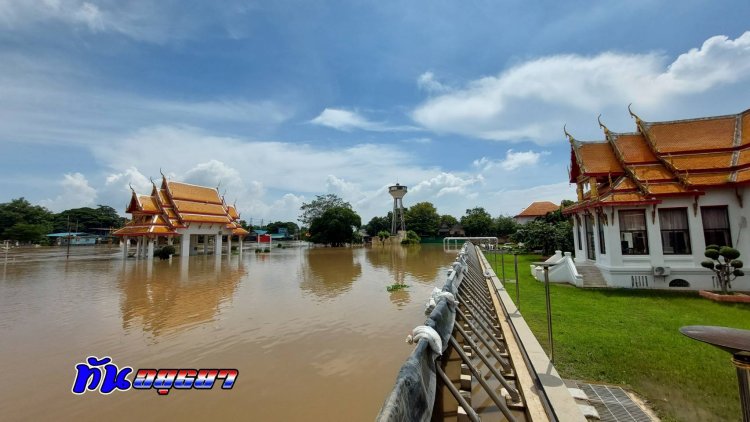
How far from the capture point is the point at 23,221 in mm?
45656

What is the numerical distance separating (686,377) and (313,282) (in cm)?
1150

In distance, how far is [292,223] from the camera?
252 ft

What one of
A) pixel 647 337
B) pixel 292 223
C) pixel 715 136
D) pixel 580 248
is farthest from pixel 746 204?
pixel 292 223

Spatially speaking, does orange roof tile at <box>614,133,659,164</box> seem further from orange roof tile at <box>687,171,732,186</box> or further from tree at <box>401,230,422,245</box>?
tree at <box>401,230,422,245</box>

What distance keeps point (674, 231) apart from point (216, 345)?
41.5 feet

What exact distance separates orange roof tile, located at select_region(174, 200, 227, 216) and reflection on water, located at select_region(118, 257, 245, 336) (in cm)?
969

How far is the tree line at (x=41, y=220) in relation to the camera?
41938mm

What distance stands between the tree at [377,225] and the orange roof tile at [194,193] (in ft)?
104

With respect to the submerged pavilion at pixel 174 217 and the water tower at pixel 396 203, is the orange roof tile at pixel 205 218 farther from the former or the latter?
the water tower at pixel 396 203

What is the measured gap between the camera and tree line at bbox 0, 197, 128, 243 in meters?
A: 41.9

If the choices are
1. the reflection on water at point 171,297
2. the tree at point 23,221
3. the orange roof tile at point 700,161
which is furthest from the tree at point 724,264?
the tree at point 23,221

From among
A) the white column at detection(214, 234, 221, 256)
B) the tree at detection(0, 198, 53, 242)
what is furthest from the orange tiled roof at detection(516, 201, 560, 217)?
the tree at detection(0, 198, 53, 242)

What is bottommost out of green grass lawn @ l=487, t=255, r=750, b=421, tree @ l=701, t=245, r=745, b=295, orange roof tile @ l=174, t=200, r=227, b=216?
green grass lawn @ l=487, t=255, r=750, b=421

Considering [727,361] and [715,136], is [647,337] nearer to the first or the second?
[727,361]
